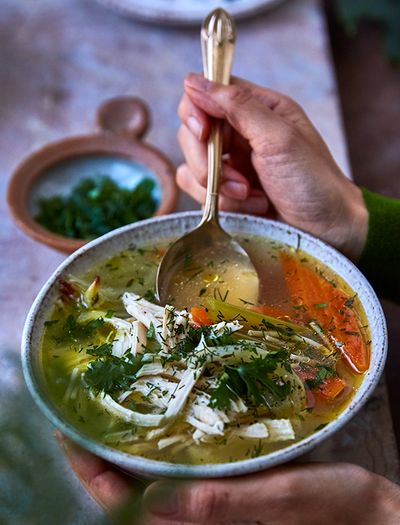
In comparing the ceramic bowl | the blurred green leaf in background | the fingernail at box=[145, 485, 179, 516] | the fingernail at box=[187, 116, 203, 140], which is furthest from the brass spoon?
the blurred green leaf in background

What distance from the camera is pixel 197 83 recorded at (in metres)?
1.67

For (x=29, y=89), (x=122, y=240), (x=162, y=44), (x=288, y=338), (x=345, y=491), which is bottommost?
(x=345, y=491)

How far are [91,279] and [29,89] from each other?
1.13 metres

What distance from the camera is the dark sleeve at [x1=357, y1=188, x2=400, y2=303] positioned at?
171 centimetres

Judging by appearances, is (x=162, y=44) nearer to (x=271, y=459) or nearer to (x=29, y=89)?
(x=29, y=89)

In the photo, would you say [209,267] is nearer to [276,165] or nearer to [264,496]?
[276,165]

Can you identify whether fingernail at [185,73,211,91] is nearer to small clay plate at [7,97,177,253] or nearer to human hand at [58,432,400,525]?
small clay plate at [7,97,177,253]

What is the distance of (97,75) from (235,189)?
95 cm

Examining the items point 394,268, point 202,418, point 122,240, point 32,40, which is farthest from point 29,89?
point 202,418

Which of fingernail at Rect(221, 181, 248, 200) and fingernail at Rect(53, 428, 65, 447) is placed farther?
fingernail at Rect(221, 181, 248, 200)

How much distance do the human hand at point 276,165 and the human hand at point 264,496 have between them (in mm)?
621

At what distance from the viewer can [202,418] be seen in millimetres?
1183

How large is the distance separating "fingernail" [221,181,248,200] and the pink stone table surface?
286 millimetres

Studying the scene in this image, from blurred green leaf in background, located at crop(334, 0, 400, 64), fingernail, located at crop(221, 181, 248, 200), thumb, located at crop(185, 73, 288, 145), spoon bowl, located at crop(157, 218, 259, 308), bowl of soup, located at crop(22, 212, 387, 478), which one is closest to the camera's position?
bowl of soup, located at crop(22, 212, 387, 478)
